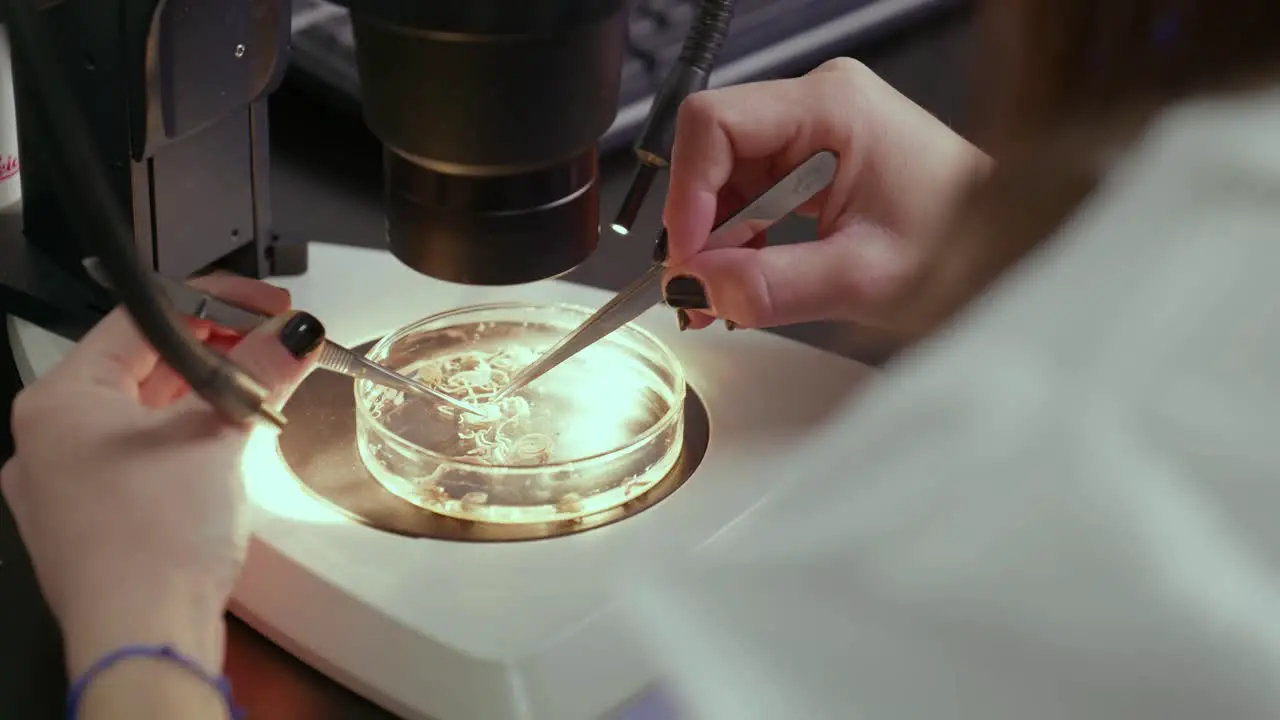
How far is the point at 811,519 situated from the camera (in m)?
0.39

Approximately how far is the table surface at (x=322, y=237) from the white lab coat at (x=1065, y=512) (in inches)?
6.7

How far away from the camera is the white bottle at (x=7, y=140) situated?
0.64 m

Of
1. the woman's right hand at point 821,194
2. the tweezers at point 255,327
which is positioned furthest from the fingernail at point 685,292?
the tweezers at point 255,327

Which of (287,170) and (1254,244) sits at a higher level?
(1254,244)

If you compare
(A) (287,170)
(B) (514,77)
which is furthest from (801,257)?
(A) (287,170)

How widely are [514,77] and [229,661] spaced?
→ 24 centimetres

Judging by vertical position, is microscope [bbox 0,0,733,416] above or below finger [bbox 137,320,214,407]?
above

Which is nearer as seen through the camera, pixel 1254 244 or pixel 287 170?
pixel 1254 244

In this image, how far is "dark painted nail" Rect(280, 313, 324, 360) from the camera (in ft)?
1.68

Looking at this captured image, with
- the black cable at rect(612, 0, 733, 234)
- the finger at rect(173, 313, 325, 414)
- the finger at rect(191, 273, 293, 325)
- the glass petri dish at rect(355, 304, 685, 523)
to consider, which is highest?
the black cable at rect(612, 0, 733, 234)

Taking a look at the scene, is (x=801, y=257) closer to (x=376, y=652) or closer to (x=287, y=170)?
(x=376, y=652)

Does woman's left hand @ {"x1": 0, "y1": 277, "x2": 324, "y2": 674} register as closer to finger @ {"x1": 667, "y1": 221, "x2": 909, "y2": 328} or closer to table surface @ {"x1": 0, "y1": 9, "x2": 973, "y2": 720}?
→ table surface @ {"x1": 0, "y1": 9, "x2": 973, "y2": 720}

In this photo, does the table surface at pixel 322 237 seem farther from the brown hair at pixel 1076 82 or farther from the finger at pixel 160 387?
the brown hair at pixel 1076 82

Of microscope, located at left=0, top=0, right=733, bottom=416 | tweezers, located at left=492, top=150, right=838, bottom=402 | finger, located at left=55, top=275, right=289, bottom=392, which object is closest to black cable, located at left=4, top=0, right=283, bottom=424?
microscope, located at left=0, top=0, right=733, bottom=416
